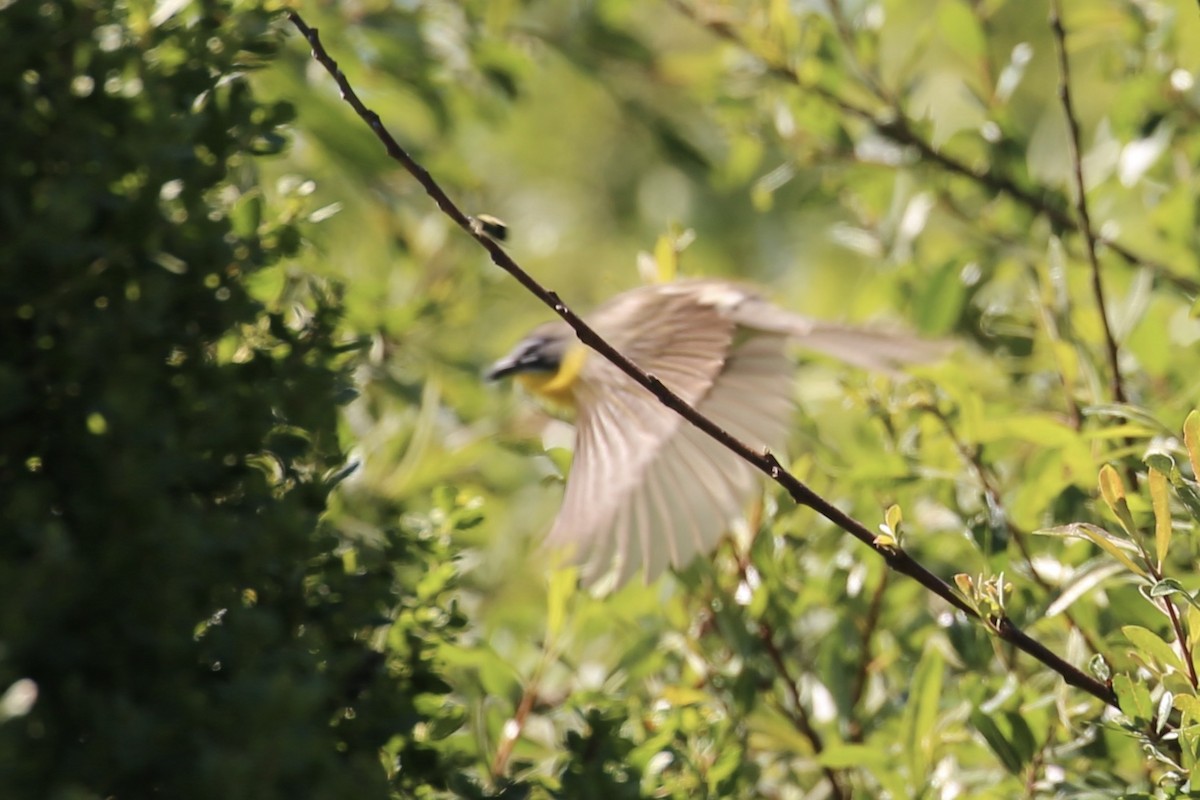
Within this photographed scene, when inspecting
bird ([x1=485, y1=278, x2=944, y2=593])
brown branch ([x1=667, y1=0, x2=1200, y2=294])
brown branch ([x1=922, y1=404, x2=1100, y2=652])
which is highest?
brown branch ([x1=667, y1=0, x2=1200, y2=294])

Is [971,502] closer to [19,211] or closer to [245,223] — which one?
[245,223]

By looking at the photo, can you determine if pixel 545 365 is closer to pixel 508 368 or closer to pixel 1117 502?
pixel 508 368

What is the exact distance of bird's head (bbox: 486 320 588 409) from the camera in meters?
1.74

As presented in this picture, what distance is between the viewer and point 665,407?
4.01 ft

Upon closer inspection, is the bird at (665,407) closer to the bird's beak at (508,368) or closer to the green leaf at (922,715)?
the bird's beak at (508,368)

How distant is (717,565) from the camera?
1396 millimetres

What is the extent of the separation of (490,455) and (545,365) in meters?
0.60

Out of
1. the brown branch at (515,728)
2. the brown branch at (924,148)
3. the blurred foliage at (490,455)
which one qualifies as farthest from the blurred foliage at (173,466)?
the brown branch at (924,148)

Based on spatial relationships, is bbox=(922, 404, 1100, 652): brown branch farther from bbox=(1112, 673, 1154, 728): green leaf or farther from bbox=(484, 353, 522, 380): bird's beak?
bbox=(484, 353, 522, 380): bird's beak

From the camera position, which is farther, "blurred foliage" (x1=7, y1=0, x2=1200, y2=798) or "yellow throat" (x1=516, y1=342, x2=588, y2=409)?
"yellow throat" (x1=516, y1=342, x2=588, y2=409)

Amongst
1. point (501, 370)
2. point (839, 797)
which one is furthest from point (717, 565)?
point (501, 370)

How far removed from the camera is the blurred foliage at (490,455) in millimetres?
812

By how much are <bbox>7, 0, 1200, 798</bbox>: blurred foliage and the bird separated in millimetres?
43

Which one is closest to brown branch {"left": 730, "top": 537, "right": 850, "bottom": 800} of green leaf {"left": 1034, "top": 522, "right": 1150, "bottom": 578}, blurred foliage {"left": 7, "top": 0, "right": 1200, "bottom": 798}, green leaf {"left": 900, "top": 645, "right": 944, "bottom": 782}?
blurred foliage {"left": 7, "top": 0, "right": 1200, "bottom": 798}
